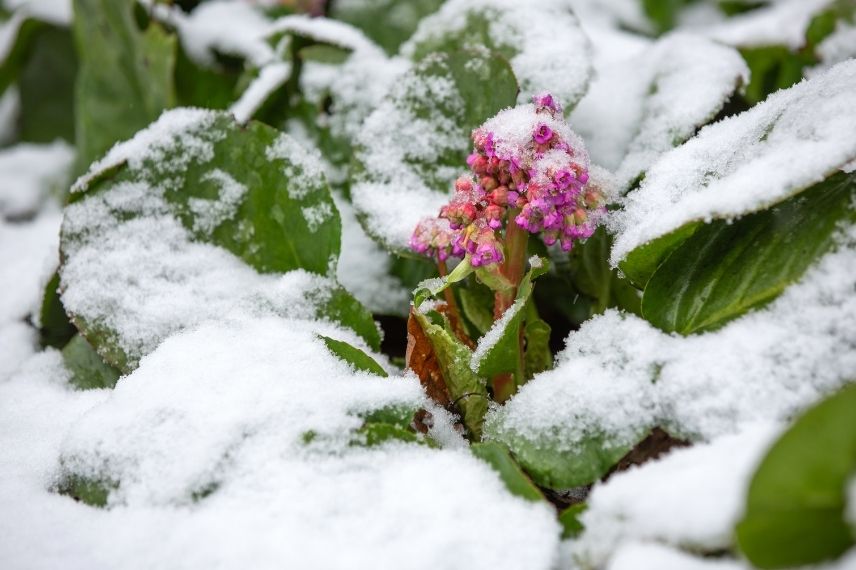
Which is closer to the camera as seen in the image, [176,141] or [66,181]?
[176,141]

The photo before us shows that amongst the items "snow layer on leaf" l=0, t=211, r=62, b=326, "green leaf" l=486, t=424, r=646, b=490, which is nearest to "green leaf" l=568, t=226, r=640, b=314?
"green leaf" l=486, t=424, r=646, b=490

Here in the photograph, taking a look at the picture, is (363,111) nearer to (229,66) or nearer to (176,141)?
(176,141)

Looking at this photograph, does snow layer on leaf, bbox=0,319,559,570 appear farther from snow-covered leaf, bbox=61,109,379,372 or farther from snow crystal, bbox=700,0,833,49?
snow crystal, bbox=700,0,833,49

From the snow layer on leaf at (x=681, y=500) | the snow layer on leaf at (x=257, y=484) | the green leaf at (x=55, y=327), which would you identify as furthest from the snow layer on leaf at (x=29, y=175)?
the snow layer on leaf at (x=681, y=500)

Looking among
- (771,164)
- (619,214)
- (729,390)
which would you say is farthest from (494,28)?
(729,390)

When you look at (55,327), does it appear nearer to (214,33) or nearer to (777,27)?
(214,33)

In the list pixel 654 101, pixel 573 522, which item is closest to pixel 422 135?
pixel 654 101

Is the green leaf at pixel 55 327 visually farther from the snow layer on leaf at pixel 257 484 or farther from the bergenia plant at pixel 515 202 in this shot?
the bergenia plant at pixel 515 202
